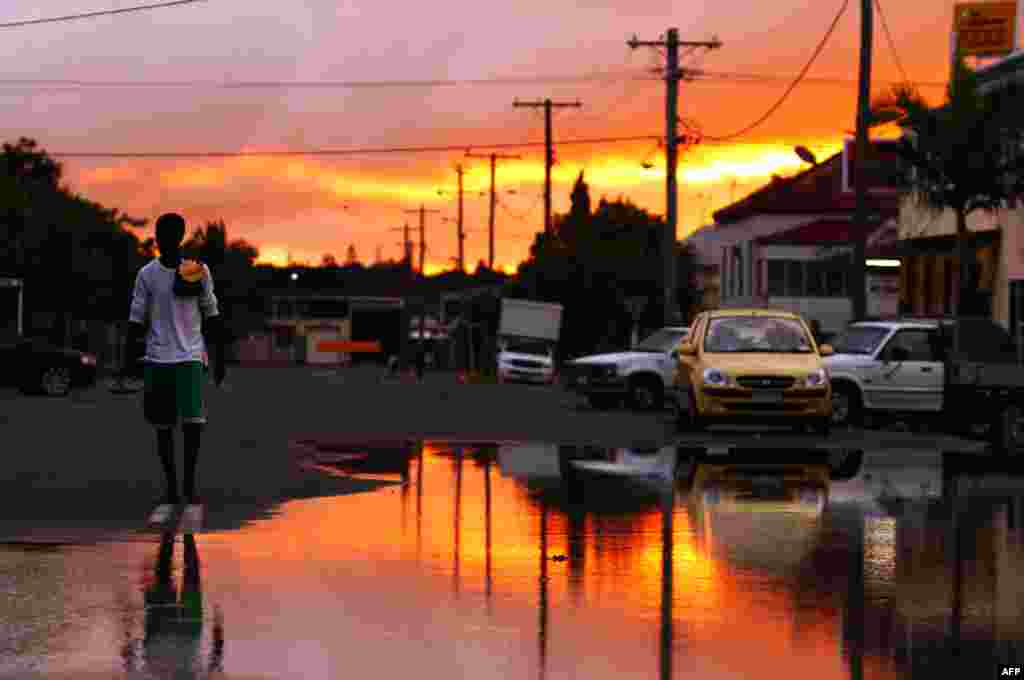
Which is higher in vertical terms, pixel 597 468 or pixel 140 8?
pixel 140 8

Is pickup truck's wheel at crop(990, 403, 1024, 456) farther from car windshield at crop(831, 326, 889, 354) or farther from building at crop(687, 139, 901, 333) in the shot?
building at crop(687, 139, 901, 333)

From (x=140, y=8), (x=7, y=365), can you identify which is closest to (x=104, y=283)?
(x=7, y=365)

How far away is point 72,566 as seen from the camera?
9.87m

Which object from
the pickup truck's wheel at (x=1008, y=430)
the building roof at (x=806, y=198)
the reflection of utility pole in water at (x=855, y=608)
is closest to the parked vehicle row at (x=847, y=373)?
the pickup truck's wheel at (x=1008, y=430)

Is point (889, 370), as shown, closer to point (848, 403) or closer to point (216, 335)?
point (848, 403)

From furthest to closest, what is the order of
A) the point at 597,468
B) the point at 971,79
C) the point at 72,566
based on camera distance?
1. the point at 971,79
2. the point at 597,468
3. the point at 72,566

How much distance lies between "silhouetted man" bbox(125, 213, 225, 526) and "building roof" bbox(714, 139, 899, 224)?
78620 mm

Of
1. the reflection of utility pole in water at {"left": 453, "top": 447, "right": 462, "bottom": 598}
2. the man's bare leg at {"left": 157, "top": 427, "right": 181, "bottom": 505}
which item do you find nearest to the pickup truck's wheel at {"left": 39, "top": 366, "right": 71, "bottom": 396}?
the reflection of utility pole in water at {"left": 453, "top": 447, "right": 462, "bottom": 598}

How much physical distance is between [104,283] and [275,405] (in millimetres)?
32680

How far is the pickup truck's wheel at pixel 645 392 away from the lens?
3662cm

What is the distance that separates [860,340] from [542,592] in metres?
22.4

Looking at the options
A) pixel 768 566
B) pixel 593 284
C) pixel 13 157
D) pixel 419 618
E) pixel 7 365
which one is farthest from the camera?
pixel 13 157

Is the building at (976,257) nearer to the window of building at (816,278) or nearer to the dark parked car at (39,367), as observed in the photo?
the dark parked car at (39,367)

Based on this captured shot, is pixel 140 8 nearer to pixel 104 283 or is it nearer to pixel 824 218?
pixel 104 283
